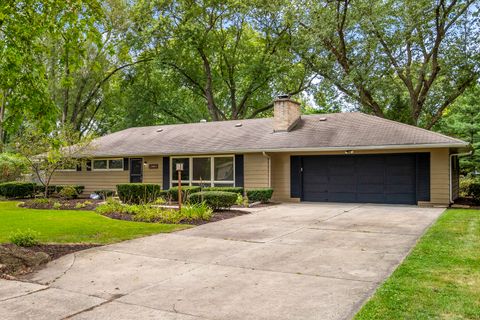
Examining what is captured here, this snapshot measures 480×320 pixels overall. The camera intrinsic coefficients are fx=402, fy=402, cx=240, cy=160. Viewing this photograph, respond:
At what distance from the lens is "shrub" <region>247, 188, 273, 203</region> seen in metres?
15.1

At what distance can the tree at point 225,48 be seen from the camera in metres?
27.3

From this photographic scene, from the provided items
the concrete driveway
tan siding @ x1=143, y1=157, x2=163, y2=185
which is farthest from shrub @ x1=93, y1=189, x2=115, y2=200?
the concrete driveway

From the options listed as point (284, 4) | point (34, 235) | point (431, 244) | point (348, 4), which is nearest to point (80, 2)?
point (34, 235)

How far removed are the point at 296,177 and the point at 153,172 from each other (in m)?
6.68

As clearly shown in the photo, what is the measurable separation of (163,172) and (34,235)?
11.1 m

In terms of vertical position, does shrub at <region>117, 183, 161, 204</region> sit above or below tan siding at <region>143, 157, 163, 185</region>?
below

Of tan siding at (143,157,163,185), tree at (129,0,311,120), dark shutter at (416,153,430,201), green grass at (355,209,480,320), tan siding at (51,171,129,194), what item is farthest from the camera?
tree at (129,0,311,120)

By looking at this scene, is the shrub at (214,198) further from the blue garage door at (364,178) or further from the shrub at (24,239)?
the shrub at (24,239)

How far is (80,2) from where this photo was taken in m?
6.44

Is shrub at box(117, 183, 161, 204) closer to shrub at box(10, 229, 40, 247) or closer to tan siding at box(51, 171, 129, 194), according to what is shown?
tan siding at box(51, 171, 129, 194)

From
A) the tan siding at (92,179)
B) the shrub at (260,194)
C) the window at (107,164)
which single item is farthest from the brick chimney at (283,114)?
the window at (107,164)

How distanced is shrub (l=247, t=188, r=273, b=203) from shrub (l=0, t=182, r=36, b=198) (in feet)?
35.6

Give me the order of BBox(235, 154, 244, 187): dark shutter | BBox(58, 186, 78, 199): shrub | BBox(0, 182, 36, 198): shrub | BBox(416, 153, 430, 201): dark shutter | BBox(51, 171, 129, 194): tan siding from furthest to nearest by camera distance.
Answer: BBox(51, 171, 129, 194): tan siding
BBox(0, 182, 36, 198): shrub
BBox(58, 186, 78, 199): shrub
BBox(235, 154, 244, 187): dark shutter
BBox(416, 153, 430, 201): dark shutter

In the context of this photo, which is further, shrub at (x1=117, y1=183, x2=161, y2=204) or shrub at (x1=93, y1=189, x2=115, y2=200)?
shrub at (x1=93, y1=189, x2=115, y2=200)
